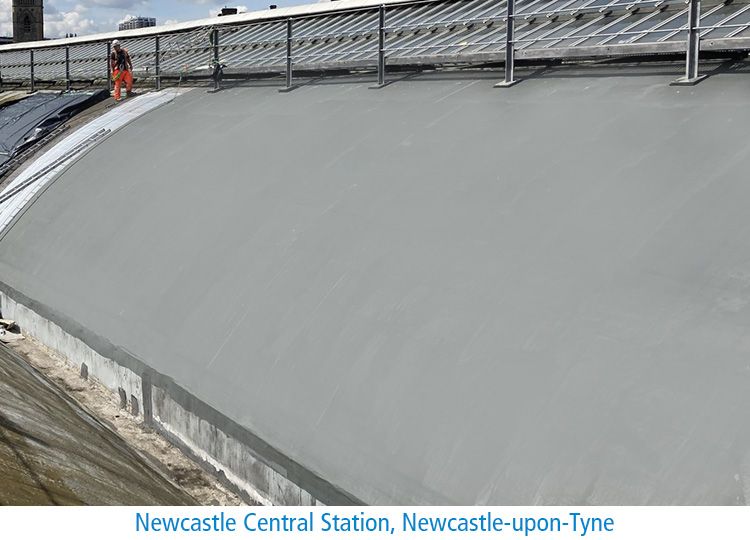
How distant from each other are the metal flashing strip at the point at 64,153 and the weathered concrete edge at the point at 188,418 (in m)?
2.80

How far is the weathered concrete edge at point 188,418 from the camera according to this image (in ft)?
21.3

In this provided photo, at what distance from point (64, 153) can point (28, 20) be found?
66.3 meters

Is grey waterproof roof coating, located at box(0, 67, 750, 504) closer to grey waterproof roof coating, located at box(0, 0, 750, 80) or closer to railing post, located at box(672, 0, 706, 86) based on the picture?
railing post, located at box(672, 0, 706, 86)

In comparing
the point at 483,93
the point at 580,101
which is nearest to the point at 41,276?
the point at 483,93

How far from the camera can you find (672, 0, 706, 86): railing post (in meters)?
7.77

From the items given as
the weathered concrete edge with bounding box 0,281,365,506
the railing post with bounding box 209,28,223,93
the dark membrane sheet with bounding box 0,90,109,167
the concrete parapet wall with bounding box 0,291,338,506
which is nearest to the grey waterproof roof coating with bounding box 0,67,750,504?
the weathered concrete edge with bounding box 0,281,365,506

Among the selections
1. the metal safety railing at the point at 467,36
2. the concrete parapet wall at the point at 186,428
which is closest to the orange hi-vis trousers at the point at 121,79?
the metal safety railing at the point at 467,36

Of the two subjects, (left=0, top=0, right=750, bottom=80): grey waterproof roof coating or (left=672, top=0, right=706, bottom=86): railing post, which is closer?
(left=672, top=0, right=706, bottom=86): railing post

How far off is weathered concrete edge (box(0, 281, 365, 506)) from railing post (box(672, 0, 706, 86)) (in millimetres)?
5038

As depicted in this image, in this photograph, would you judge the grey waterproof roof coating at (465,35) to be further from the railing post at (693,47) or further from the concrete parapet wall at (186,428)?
the concrete parapet wall at (186,428)
